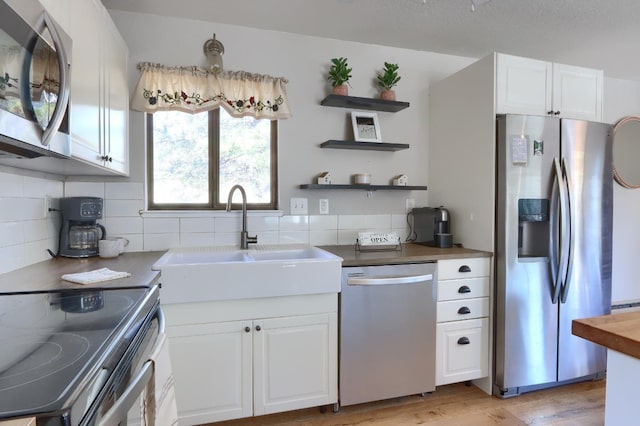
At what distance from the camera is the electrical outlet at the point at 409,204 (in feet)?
9.34

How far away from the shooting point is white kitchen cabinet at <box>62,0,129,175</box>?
55.7 inches

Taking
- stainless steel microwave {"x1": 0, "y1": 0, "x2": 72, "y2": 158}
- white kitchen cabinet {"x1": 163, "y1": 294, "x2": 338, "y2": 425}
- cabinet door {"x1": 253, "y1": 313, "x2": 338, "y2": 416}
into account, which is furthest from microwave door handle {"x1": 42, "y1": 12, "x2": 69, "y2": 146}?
cabinet door {"x1": 253, "y1": 313, "x2": 338, "y2": 416}

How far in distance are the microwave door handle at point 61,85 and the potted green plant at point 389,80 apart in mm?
2024

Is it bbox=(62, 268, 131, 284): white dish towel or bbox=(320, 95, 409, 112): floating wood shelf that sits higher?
bbox=(320, 95, 409, 112): floating wood shelf

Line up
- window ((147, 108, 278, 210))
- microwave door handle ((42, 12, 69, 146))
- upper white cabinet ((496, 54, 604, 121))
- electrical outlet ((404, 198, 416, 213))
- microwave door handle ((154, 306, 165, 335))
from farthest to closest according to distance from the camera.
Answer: electrical outlet ((404, 198, 416, 213))
window ((147, 108, 278, 210))
upper white cabinet ((496, 54, 604, 121))
microwave door handle ((154, 306, 165, 335))
microwave door handle ((42, 12, 69, 146))

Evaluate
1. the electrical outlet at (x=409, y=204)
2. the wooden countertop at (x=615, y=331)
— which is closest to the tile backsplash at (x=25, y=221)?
the wooden countertop at (x=615, y=331)

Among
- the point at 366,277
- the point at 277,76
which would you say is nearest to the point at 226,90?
the point at 277,76

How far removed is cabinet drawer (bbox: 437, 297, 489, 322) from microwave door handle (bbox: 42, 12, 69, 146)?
2.07m

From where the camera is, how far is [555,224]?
2246mm

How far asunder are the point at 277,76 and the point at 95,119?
1269 millimetres

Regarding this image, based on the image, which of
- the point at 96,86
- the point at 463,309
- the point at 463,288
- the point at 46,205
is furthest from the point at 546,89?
the point at 46,205

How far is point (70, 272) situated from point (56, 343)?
969 millimetres

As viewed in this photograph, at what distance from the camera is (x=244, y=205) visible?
2.37 m

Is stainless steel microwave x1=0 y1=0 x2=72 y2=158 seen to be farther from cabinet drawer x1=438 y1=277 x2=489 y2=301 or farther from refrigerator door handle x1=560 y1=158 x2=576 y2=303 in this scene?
refrigerator door handle x1=560 y1=158 x2=576 y2=303
